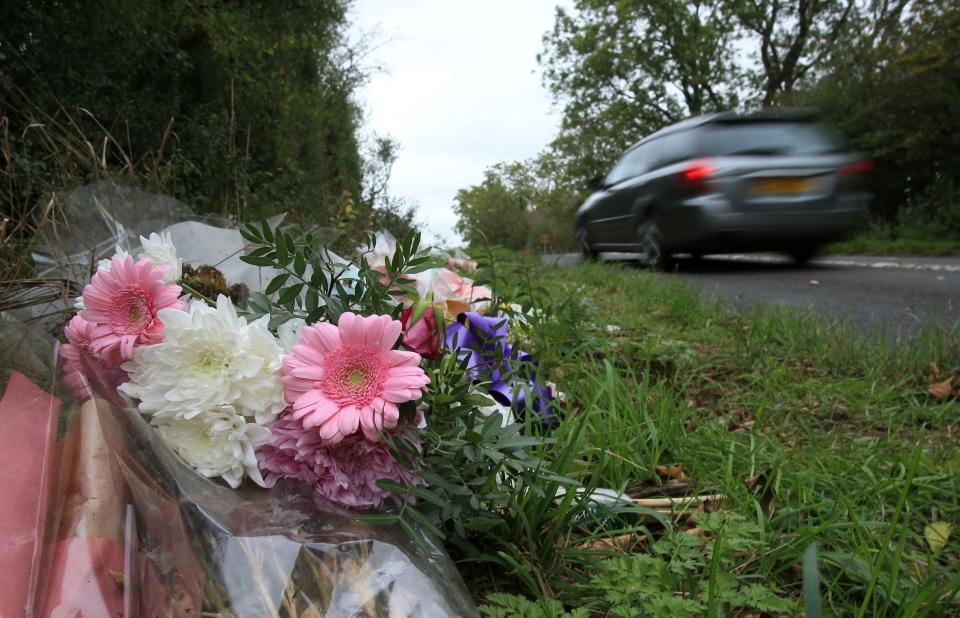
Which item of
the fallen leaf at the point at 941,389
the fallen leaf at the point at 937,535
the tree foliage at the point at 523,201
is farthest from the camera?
the tree foliage at the point at 523,201

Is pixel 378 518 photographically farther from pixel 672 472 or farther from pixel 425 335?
pixel 672 472

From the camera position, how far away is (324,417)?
32.6 inches

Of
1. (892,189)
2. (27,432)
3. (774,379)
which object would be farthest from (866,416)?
(892,189)

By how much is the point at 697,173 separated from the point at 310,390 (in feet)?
18.7

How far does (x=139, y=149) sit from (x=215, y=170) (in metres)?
0.53

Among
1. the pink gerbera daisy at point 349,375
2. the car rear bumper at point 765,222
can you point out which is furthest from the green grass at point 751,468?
the car rear bumper at point 765,222

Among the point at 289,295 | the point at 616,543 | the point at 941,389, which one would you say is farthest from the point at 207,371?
the point at 941,389

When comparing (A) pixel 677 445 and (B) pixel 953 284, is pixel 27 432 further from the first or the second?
(B) pixel 953 284

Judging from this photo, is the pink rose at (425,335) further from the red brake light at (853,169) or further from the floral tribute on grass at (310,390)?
the red brake light at (853,169)

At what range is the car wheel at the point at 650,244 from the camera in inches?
262

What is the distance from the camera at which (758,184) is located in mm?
5652

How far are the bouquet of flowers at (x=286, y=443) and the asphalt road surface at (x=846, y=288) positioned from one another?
8.07ft

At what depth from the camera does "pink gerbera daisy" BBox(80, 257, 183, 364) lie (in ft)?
3.25

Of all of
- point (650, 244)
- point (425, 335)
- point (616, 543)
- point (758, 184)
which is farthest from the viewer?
point (650, 244)
